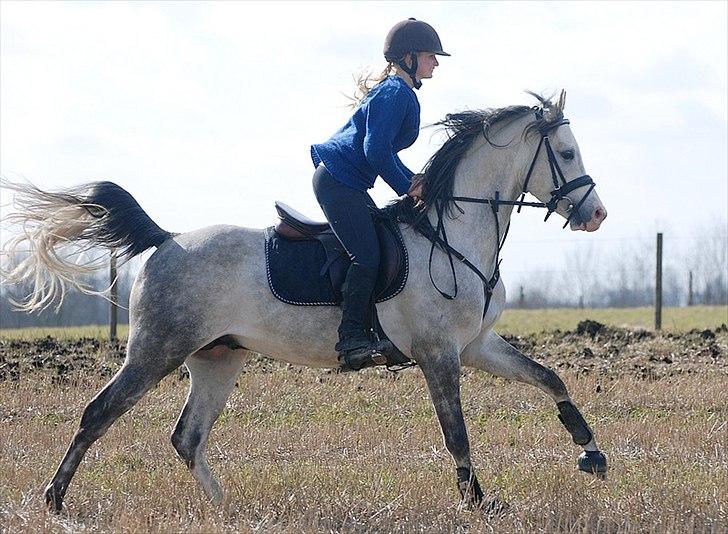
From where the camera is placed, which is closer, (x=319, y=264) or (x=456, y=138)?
(x=319, y=264)

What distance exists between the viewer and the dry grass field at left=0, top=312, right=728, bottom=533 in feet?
21.6

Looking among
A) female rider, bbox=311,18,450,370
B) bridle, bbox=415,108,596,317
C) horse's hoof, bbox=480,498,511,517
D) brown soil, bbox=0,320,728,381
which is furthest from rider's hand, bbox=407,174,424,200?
brown soil, bbox=0,320,728,381

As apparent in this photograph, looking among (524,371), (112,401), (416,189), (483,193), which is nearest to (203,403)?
(112,401)

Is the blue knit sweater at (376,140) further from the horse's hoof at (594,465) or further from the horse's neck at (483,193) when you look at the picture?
the horse's hoof at (594,465)

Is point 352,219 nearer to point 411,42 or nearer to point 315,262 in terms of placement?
point 315,262

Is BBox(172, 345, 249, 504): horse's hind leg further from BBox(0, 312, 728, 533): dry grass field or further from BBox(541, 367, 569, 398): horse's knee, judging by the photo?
BBox(541, 367, 569, 398): horse's knee

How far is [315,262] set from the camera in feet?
24.0

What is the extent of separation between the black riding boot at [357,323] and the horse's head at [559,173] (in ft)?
4.34

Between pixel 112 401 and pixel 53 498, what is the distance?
71cm

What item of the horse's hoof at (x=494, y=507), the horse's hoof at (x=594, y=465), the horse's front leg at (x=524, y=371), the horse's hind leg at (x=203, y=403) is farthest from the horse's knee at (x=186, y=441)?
the horse's hoof at (x=594, y=465)


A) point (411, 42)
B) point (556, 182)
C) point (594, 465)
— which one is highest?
point (411, 42)

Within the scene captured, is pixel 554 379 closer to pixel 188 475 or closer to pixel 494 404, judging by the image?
pixel 188 475

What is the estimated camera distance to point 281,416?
1069cm

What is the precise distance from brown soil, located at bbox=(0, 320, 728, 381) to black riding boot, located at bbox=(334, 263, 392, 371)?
684 cm
